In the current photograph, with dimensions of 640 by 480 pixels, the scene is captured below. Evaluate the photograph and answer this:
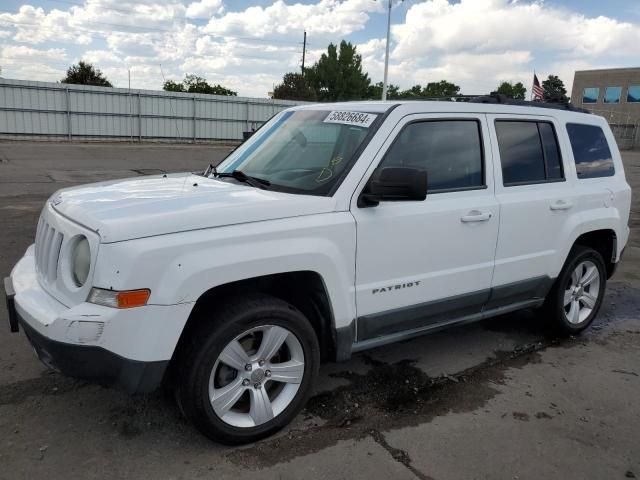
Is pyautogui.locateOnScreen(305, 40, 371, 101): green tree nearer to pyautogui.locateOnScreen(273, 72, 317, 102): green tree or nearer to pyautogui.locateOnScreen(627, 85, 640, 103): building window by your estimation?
pyautogui.locateOnScreen(273, 72, 317, 102): green tree

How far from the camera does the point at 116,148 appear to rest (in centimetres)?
2427

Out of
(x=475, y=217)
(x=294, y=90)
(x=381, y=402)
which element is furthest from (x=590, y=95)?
(x=381, y=402)

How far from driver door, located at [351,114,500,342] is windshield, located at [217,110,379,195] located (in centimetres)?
22

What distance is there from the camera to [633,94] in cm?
6156

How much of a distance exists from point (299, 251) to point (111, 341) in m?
1.00

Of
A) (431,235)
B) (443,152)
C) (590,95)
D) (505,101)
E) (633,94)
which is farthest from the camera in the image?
(590,95)

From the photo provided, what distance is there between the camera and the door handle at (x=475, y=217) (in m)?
3.58

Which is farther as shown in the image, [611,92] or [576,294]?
[611,92]

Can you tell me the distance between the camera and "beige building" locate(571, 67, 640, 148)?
201 ft

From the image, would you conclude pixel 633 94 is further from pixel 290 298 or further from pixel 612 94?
pixel 290 298

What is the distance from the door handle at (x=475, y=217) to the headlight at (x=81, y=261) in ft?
7.37

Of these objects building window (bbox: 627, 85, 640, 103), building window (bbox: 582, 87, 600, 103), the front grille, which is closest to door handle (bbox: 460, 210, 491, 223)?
the front grille

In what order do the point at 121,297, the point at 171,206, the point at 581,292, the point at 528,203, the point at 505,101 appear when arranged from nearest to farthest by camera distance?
the point at 121,297 < the point at 171,206 < the point at 528,203 < the point at 505,101 < the point at 581,292

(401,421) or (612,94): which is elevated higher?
(612,94)
